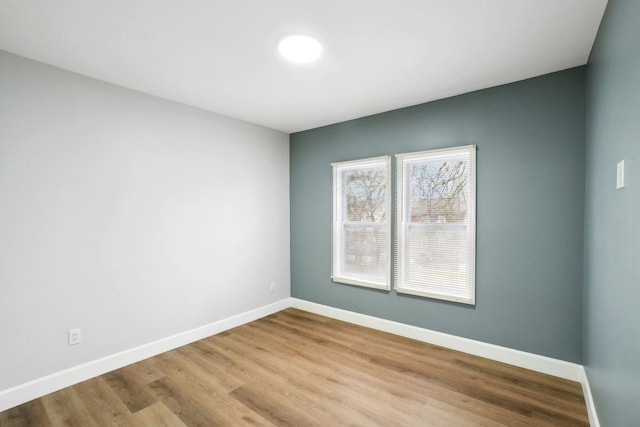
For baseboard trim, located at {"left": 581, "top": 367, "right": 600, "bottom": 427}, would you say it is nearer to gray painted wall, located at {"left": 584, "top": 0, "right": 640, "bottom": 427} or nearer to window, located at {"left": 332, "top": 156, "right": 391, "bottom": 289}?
gray painted wall, located at {"left": 584, "top": 0, "right": 640, "bottom": 427}

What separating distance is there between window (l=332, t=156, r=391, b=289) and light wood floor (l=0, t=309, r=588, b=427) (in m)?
0.90

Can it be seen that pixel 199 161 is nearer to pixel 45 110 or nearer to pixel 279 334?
pixel 45 110

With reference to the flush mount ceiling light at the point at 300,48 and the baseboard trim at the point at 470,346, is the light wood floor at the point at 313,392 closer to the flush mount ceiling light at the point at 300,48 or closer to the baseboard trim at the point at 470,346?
the baseboard trim at the point at 470,346

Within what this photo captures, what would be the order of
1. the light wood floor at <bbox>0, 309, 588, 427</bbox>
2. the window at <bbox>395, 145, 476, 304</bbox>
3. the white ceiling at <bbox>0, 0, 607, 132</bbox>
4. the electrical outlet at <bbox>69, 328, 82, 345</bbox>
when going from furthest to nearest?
the window at <bbox>395, 145, 476, 304</bbox> → the electrical outlet at <bbox>69, 328, 82, 345</bbox> → the light wood floor at <bbox>0, 309, 588, 427</bbox> → the white ceiling at <bbox>0, 0, 607, 132</bbox>

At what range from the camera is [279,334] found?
11.6 ft

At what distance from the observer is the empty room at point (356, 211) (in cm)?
187

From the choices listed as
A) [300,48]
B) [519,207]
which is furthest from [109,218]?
[519,207]

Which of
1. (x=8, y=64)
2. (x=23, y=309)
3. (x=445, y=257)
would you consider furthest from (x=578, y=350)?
(x=8, y=64)

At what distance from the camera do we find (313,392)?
239cm

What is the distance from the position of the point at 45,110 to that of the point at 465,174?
12.4 ft

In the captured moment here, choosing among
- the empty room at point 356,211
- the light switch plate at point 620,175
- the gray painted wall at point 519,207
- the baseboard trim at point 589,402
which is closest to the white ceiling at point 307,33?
the empty room at point 356,211

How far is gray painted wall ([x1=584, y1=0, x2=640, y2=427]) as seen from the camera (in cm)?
125

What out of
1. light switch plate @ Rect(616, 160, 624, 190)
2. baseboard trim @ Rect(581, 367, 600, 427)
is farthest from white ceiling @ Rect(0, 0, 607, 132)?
baseboard trim @ Rect(581, 367, 600, 427)

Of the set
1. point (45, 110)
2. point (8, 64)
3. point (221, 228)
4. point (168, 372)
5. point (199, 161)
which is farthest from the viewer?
point (221, 228)
